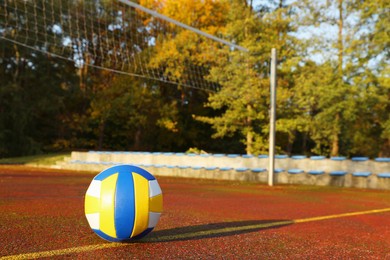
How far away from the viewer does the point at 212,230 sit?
5.34 m

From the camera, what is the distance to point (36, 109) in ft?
94.2

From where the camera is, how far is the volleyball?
4074mm

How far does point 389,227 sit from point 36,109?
26.3 m

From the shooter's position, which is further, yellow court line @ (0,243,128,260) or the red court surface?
the red court surface

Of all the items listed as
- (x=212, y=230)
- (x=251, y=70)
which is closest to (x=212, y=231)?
(x=212, y=230)

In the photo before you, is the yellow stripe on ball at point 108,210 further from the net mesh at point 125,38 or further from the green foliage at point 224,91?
the net mesh at point 125,38

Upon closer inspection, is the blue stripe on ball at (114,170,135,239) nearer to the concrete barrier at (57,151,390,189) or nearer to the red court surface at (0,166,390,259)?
the red court surface at (0,166,390,259)

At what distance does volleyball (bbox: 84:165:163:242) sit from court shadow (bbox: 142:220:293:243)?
44cm

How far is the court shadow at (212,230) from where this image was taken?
4.79m

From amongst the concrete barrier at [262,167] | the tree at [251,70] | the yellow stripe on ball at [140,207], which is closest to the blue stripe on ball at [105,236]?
the yellow stripe on ball at [140,207]

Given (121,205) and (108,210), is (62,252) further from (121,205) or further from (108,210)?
(121,205)

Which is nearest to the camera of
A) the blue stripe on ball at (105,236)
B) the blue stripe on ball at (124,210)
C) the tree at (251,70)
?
the blue stripe on ball at (124,210)

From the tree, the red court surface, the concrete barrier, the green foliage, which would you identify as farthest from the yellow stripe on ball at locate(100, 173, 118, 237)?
the tree

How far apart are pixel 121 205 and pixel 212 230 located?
165 cm
